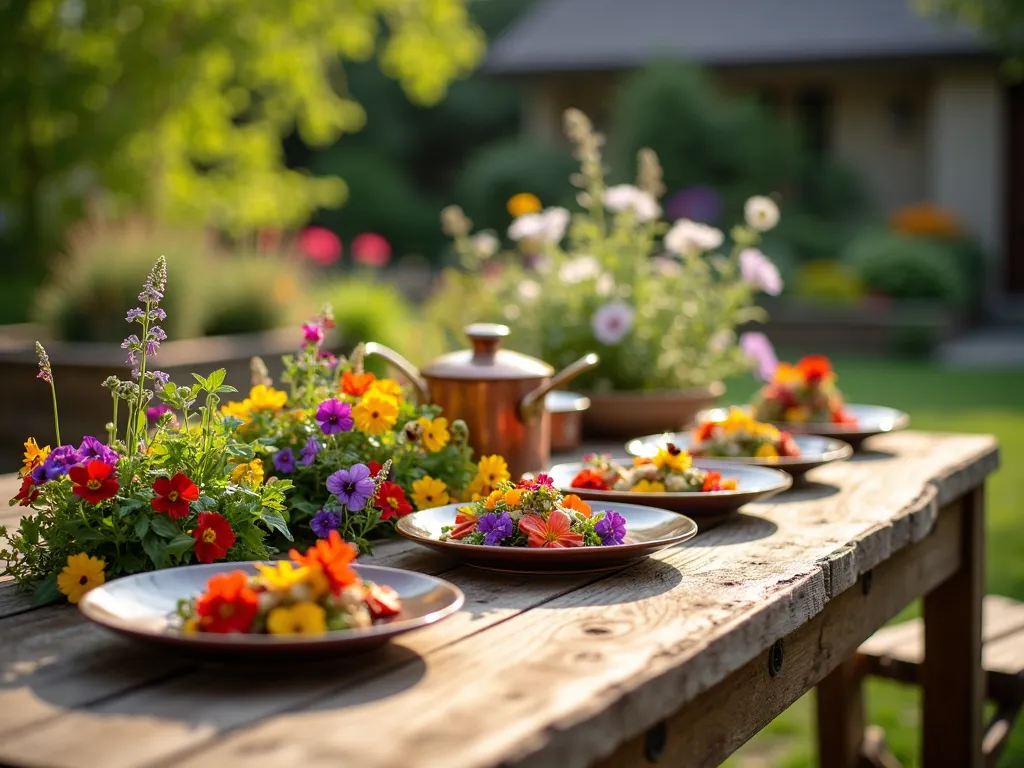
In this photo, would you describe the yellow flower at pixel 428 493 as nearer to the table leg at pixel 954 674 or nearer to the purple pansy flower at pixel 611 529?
the purple pansy flower at pixel 611 529

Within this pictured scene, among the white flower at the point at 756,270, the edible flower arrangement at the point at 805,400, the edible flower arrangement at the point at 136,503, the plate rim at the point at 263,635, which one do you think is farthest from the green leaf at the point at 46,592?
the white flower at the point at 756,270

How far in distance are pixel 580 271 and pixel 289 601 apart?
2057 millimetres

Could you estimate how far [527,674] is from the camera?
1262mm

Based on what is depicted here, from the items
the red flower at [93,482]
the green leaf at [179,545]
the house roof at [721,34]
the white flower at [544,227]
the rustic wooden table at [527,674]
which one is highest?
the house roof at [721,34]

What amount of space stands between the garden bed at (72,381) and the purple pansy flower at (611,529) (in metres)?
4.69

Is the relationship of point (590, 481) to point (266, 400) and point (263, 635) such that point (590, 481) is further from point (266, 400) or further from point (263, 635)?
point (263, 635)

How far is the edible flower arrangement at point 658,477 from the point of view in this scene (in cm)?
207

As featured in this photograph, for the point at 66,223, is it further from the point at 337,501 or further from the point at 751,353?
the point at 337,501

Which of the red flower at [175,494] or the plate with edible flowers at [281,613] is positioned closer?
the plate with edible flowers at [281,613]

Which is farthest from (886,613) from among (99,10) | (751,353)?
(99,10)

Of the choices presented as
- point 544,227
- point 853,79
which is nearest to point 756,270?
point 544,227

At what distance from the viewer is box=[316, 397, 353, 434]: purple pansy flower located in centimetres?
189

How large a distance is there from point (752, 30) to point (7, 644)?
17.8 m

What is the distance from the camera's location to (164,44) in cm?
994
